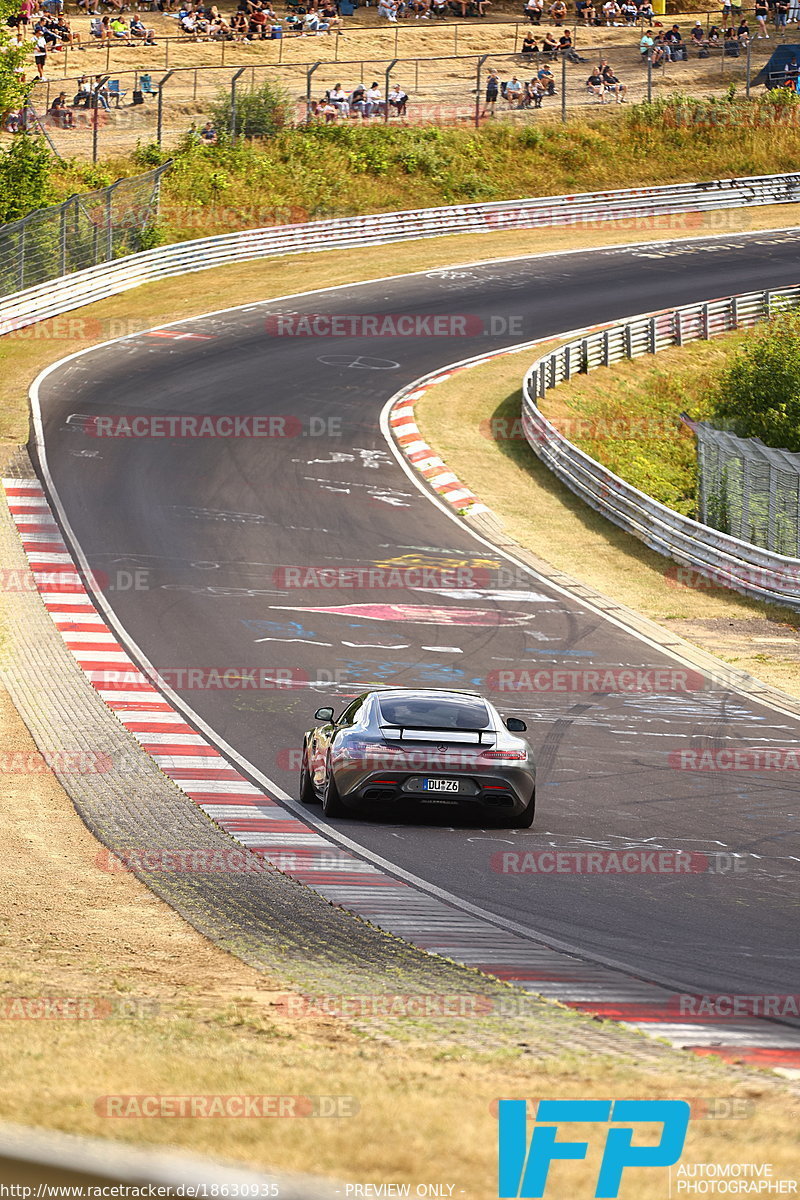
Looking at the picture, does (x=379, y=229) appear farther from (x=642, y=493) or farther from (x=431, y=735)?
(x=431, y=735)

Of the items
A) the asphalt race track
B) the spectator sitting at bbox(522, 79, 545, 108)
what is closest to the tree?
the asphalt race track

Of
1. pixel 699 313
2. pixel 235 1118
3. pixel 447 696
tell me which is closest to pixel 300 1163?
pixel 235 1118

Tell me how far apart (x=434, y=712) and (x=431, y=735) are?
430 mm

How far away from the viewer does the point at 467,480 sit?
33062mm

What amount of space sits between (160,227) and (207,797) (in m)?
40.2

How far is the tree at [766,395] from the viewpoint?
3916cm

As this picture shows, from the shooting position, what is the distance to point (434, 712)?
13859mm

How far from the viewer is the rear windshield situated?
1362cm

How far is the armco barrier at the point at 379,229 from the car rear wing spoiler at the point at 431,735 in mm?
31979

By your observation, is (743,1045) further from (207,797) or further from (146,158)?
(146,158)

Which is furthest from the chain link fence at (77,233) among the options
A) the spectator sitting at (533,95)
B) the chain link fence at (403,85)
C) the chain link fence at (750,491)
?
the chain link fence at (750,491)

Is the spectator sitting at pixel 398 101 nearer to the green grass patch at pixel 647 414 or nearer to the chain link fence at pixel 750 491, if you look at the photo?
the green grass patch at pixel 647 414
